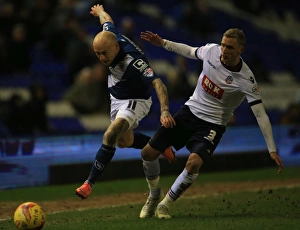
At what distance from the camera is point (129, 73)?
941 cm

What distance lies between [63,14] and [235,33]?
9.33m

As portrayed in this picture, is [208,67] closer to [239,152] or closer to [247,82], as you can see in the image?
[247,82]

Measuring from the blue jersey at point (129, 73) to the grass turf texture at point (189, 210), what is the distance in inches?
63.9

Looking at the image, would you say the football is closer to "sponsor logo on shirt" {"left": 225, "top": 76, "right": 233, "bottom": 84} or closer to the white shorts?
the white shorts

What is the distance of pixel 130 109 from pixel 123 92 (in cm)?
31

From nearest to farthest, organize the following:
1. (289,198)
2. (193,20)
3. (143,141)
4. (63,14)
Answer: (143,141)
(289,198)
(63,14)
(193,20)

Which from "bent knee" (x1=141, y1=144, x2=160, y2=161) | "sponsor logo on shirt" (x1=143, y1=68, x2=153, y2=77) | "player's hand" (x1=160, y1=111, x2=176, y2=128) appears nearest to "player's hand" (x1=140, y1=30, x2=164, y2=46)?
"sponsor logo on shirt" (x1=143, y1=68, x2=153, y2=77)

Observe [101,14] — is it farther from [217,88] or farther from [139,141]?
[217,88]

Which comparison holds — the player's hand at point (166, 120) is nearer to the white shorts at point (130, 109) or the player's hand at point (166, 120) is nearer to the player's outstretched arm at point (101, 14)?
the white shorts at point (130, 109)

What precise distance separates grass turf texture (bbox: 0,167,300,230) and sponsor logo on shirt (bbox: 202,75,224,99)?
153cm

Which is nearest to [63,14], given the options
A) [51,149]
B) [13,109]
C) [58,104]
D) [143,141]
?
[58,104]

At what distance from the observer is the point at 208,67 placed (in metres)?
9.09

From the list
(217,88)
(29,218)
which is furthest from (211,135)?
(29,218)

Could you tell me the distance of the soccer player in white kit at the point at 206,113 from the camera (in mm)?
8727
